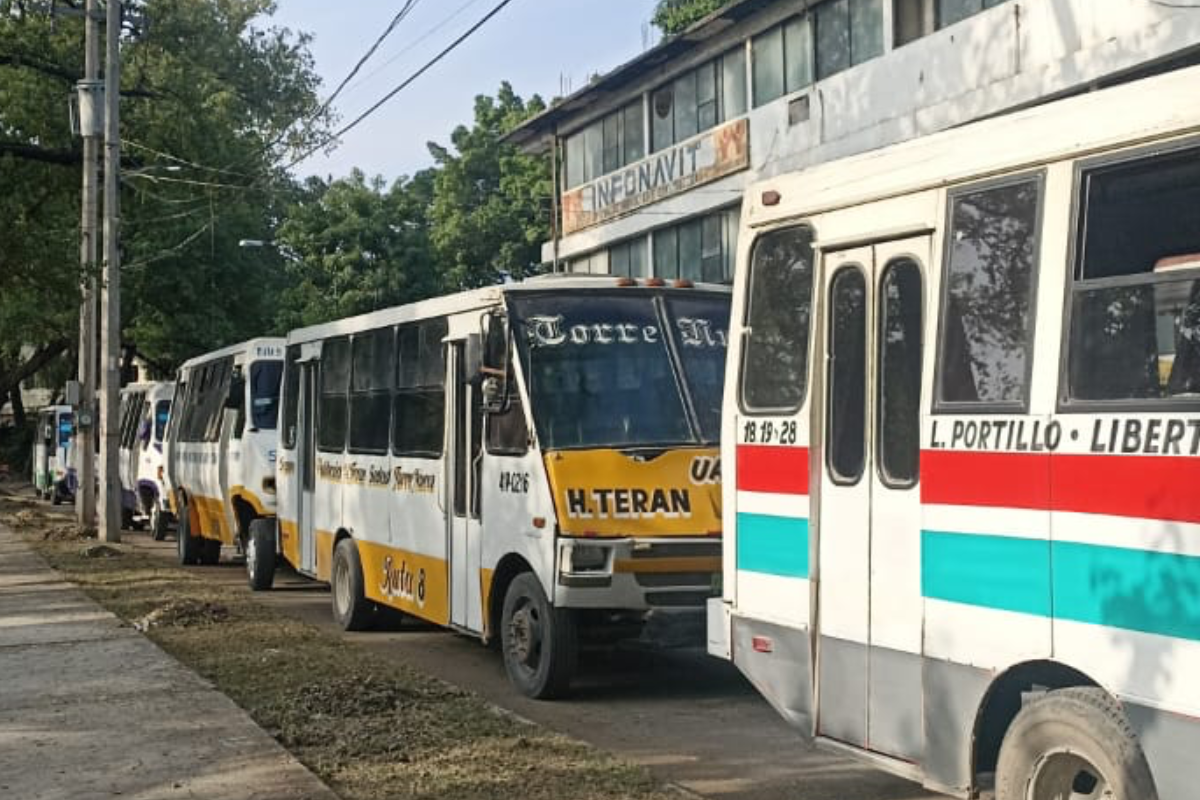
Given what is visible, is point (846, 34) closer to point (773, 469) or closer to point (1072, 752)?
point (773, 469)

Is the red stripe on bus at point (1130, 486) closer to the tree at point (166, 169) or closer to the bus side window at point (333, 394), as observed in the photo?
the bus side window at point (333, 394)

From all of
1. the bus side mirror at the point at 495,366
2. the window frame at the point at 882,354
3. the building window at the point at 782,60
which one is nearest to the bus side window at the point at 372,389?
the bus side mirror at the point at 495,366

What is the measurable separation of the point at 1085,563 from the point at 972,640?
2.20ft

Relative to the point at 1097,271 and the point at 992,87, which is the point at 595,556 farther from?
the point at 992,87

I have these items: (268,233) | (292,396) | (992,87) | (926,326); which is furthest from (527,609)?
(268,233)

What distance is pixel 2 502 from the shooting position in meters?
37.6

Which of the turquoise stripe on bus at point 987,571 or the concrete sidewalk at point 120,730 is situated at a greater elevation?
the turquoise stripe on bus at point 987,571

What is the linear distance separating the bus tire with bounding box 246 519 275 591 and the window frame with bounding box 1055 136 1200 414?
1260cm

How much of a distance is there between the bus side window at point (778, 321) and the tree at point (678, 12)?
112 feet

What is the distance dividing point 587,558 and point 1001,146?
4336 millimetres

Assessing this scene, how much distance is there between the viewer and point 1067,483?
4.95 meters

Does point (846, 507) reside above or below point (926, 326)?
below

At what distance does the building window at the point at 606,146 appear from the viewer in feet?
107

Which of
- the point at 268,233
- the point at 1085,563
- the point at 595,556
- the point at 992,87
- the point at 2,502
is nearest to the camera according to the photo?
the point at 1085,563
